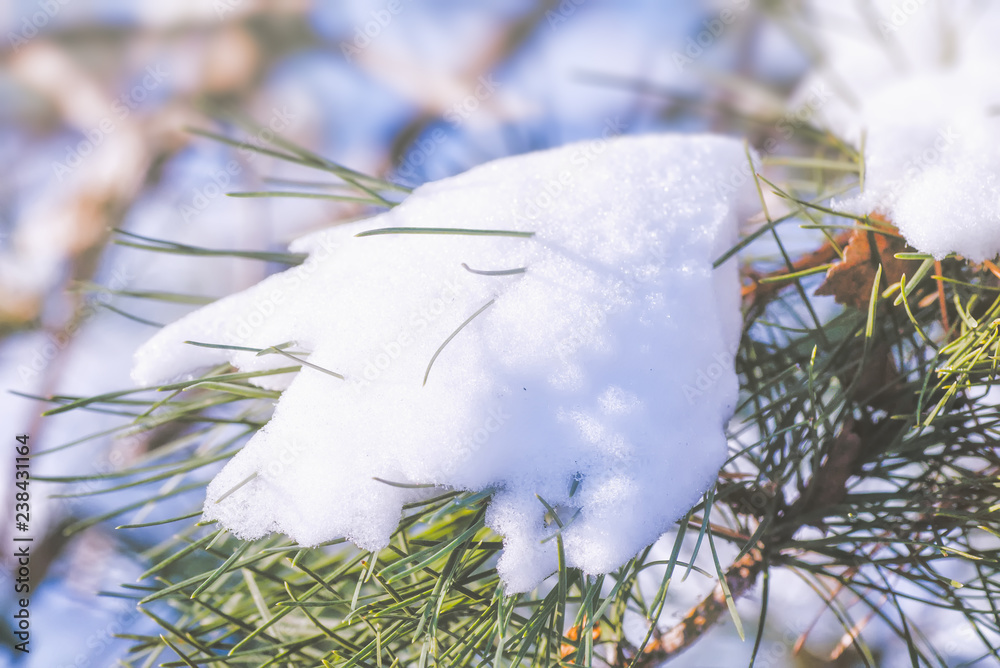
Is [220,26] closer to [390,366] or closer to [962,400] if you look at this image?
[390,366]

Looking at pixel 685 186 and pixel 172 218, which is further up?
pixel 172 218

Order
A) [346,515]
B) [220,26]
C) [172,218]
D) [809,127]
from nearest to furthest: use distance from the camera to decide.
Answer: [346,515]
[809,127]
[172,218]
[220,26]

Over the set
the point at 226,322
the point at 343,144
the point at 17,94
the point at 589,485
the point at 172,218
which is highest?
the point at 17,94

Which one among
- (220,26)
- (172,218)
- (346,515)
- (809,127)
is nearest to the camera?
(346,515)

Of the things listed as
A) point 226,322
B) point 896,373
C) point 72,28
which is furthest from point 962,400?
point 72,28
